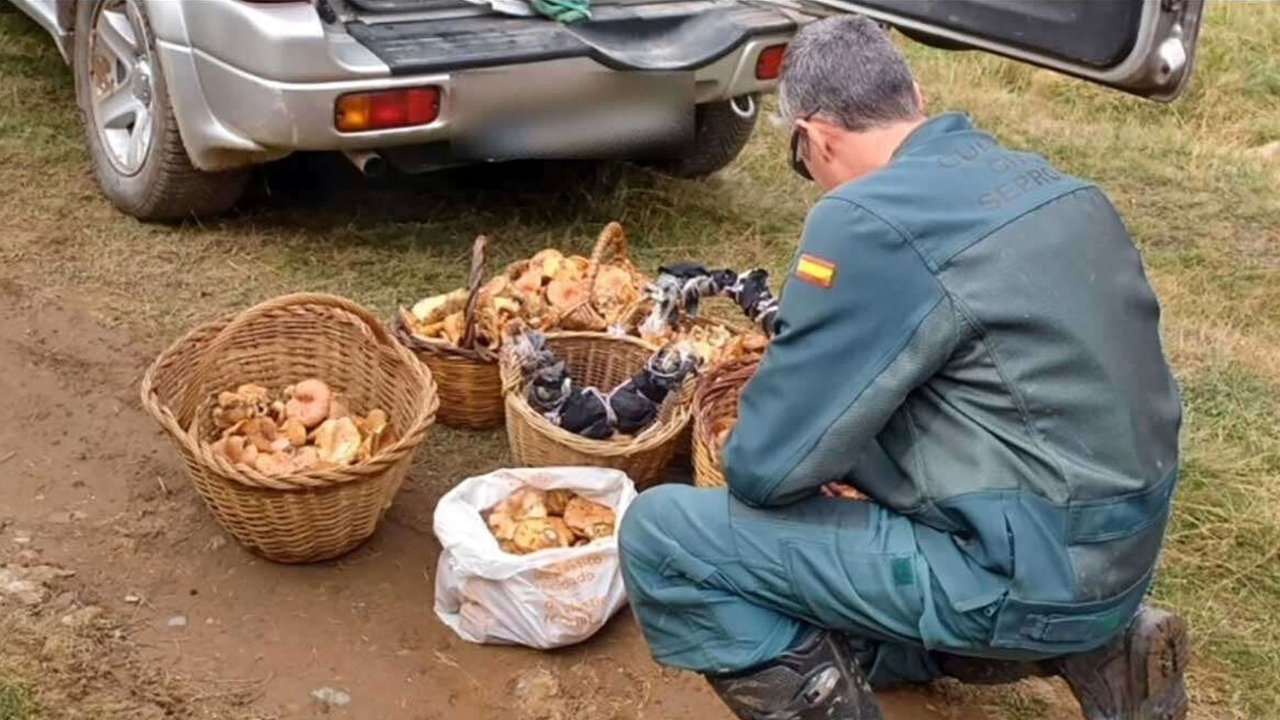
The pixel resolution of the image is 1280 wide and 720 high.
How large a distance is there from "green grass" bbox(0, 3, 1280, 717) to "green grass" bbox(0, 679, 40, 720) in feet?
3.72

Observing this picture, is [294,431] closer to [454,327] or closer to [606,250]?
[454,327]

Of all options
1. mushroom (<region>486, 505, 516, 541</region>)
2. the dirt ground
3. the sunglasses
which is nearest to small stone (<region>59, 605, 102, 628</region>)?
the dirt ground

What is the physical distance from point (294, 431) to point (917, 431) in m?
1.60

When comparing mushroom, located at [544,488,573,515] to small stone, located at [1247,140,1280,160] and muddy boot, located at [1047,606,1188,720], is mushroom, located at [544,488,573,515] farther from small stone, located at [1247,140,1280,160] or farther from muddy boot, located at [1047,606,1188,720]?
small stone, located at [1247,140,1280,160]

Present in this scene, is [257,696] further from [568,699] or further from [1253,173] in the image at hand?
[1253,173]

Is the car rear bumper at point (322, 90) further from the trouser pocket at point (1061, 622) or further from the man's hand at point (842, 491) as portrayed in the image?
the trouser pocket at point (1061, 622)

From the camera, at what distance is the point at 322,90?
3.93 m

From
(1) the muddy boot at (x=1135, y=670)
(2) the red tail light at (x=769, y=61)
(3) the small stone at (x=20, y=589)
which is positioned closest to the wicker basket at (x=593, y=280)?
(2) the red tail light at (x=769, y=61)

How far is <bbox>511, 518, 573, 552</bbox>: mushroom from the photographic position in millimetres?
3135

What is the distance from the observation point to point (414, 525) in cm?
351

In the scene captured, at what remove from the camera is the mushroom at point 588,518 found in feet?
10.6

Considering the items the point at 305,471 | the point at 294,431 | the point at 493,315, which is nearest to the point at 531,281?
the point at 493,315

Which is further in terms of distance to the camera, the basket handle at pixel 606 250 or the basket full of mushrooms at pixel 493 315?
the basket handle at pixel 606 250

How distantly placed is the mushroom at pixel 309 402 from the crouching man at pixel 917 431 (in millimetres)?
1133
